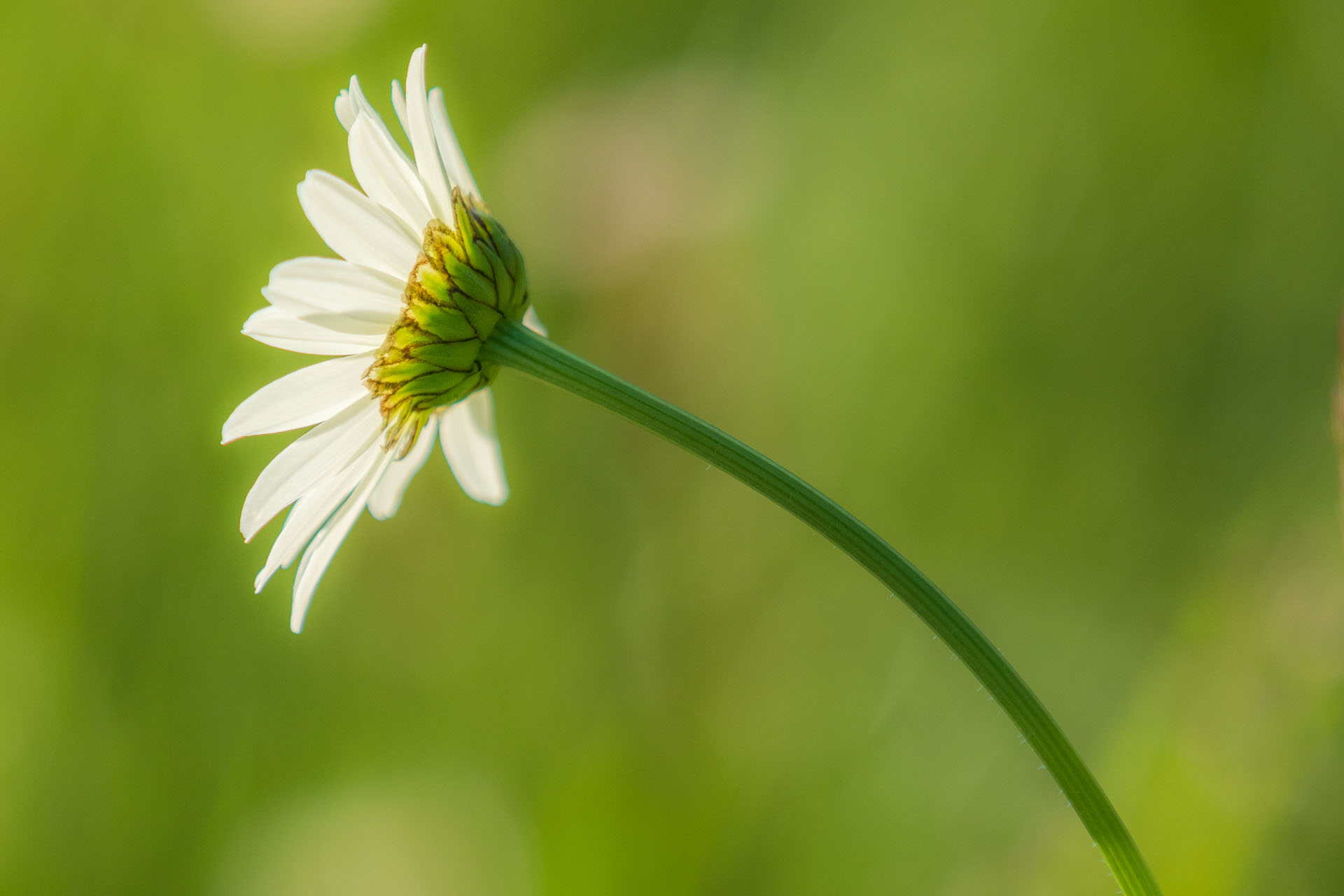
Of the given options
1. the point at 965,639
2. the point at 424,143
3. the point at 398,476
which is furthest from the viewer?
the point at 398,476

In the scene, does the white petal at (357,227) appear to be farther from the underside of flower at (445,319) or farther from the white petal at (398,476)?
the white petal at (398,476)

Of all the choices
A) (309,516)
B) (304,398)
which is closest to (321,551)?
(309,516)

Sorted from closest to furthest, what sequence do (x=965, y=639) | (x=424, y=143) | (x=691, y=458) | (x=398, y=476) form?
1. (x=965, y=639)
2. (x=424, y=143)
3. (x=398, y=476)
4. (x=691, y=458)

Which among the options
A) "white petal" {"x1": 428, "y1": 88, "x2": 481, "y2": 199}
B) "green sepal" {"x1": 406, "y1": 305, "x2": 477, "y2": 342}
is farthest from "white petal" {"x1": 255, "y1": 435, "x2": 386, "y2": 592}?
"white petal" {"x1": 428, "y1": 88, "x2": 481, "y2": 199}

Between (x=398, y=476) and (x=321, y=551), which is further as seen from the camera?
(x=398, y=476)

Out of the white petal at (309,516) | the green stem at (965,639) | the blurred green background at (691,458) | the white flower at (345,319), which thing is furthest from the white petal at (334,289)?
the blurred green background at (691,458)

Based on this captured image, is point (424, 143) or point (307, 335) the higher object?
point (424, 143)

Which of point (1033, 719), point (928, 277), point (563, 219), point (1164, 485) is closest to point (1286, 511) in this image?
point (1164, 485)

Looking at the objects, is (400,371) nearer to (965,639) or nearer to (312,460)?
(312,460)
